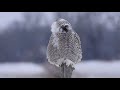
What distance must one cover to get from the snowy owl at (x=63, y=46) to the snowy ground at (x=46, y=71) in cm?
14

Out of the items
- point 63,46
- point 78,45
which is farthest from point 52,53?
point 78,45

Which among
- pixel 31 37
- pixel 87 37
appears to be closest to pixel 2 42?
pixel 31 37

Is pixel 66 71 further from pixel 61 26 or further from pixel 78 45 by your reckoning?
pixel 61 26

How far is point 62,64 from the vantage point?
213 inches

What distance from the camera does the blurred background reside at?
5516 millimetres

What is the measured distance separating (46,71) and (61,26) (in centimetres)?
46

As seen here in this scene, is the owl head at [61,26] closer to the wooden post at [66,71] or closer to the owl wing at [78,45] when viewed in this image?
the owl wing at [78,45]

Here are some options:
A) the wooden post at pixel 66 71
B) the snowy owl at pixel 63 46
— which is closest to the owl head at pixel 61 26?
the snowy owl at pixel 63 46

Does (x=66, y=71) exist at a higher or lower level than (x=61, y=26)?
lower

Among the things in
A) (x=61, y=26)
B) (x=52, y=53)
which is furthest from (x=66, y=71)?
(x=61, y=26)

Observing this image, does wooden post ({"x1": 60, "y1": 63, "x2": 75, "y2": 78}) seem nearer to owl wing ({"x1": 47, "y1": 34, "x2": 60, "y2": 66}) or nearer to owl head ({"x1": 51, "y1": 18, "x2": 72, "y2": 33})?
owl wing ({"x1": 47, "y1": 34, "x2": 60, "y2": 66})

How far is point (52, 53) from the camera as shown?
5391mm

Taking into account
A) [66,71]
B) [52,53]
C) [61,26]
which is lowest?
[66,71]

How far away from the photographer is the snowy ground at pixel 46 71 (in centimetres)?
550
